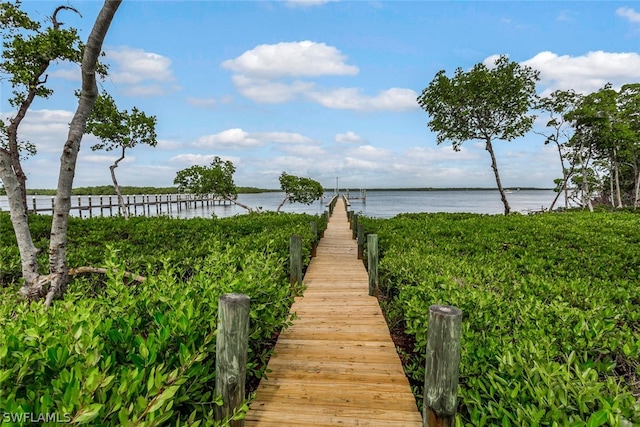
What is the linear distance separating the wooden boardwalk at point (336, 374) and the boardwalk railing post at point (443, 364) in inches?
22.7

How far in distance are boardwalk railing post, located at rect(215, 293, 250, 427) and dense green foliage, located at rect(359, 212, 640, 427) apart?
1658 mm

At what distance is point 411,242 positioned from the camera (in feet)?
24.8

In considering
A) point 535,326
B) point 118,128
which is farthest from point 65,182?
point 118,128

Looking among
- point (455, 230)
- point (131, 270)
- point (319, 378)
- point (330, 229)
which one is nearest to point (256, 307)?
point (319, 378)

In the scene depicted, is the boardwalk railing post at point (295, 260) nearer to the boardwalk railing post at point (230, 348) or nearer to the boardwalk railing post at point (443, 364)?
the boardwalk railing post at point (230, 348)

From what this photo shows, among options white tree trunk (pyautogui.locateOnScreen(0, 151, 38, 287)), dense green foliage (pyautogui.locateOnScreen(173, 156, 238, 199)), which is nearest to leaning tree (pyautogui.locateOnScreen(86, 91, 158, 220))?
dense green foliage (pyautogui.locateOnScreen(173, 156, 238, 199))

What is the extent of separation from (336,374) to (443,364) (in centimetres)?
158

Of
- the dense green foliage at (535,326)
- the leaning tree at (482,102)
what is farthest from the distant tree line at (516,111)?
the dense green foliage at (535,326)

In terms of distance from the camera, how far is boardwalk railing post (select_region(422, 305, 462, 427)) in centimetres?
226

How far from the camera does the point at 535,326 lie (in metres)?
3.01

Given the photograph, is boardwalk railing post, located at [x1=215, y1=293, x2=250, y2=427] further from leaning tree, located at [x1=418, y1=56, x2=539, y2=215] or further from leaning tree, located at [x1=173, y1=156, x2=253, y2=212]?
leaning tree, located at [x1=173, y1=156, x2=253, y2=212]

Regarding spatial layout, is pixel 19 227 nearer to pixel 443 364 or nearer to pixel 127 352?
pixel 127 352

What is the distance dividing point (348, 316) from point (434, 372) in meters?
2.84

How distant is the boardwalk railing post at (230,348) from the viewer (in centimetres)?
234
